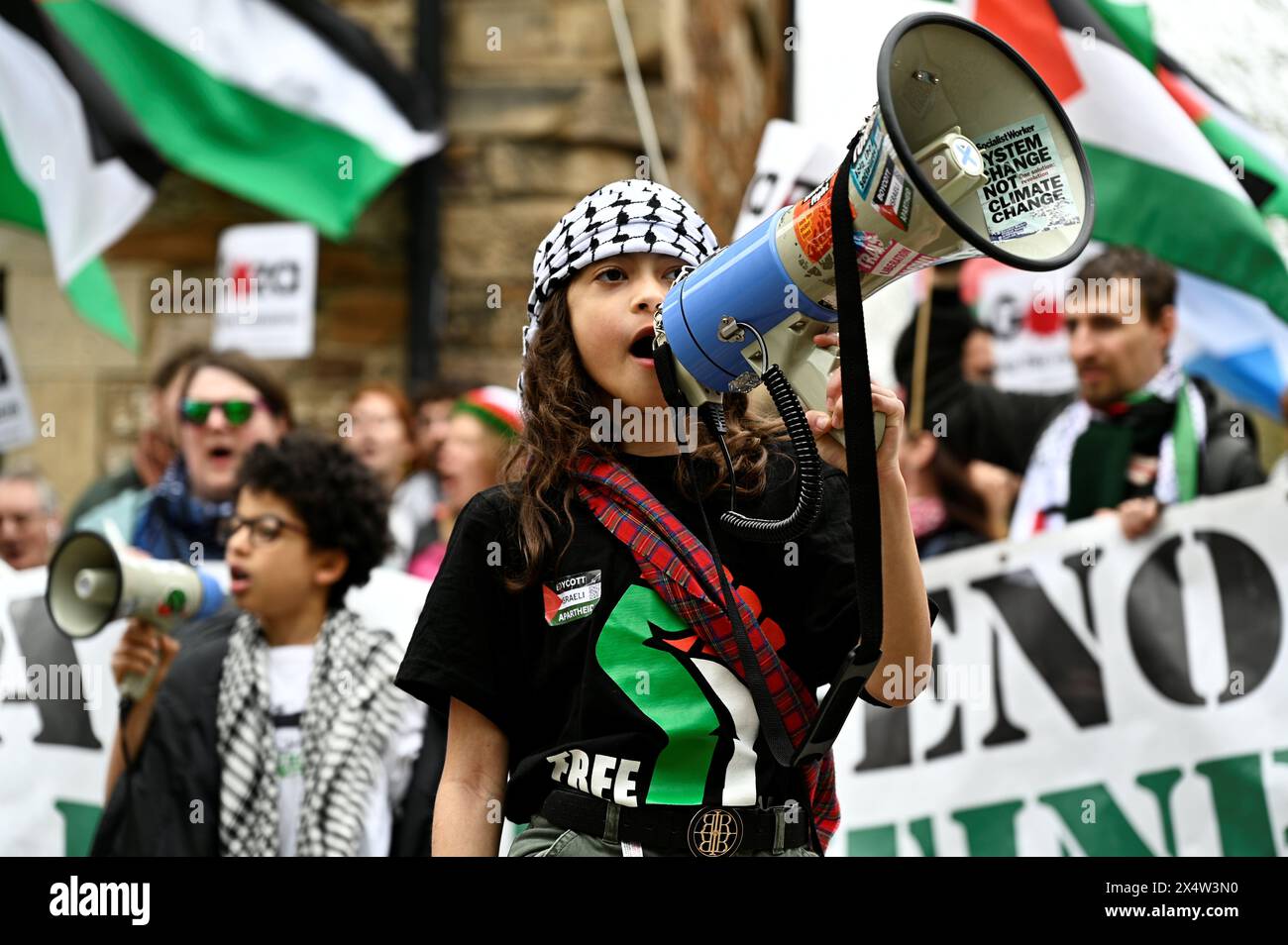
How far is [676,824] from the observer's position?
1.96m

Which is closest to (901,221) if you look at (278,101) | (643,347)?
(643,347)

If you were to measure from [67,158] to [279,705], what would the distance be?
11.0 feet

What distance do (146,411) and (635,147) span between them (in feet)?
8.54

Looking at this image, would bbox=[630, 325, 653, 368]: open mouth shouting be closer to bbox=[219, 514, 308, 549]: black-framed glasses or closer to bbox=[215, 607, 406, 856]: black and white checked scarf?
bbox=[215, 607, 406, 856]: black and white checked scarf

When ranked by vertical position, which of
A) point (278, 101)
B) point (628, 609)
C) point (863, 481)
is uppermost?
point (278, 101)

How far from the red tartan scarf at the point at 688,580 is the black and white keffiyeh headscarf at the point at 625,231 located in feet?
0.93

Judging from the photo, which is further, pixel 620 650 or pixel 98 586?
pixel 98 586

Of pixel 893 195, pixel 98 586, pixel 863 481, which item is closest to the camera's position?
pixel 893 195

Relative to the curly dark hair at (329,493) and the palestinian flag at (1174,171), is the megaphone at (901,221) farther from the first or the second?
the palestinian flag at (1174,171)

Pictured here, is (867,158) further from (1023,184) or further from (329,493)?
(329,493)

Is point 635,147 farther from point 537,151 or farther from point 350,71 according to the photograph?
point 350,71

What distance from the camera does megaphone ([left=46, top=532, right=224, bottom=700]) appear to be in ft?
12.1

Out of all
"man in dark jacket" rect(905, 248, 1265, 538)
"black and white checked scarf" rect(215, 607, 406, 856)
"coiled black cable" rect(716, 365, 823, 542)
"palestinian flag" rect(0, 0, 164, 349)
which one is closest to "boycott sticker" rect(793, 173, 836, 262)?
"coiled black cable" rect(716, 365, 823, 542)
